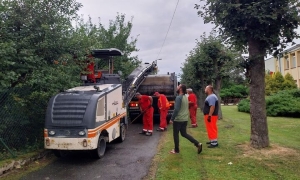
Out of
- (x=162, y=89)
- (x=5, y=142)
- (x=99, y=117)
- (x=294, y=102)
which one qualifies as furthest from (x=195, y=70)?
(x=5, y=142)

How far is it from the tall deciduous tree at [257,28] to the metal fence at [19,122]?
536 cm

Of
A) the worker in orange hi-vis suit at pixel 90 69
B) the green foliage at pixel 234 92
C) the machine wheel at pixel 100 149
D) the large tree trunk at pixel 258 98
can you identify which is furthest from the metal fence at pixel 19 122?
the green foliage at pixel 234 92

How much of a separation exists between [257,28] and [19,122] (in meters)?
6.69

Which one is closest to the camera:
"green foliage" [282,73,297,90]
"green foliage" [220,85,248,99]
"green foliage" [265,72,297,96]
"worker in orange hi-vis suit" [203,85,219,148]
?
"worker in orange hi-vis suit" [203,85,219,148]

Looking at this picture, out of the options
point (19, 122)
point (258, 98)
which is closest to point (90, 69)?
point (19, 122)

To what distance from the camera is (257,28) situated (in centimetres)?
788

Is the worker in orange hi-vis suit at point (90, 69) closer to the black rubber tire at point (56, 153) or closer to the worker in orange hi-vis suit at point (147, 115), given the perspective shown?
the worker in orange hi-vis suit at point (147, 115)

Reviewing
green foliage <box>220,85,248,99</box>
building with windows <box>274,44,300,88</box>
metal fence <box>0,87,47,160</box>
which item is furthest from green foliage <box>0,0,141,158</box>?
green foliage <box>220,85,248,99</box>

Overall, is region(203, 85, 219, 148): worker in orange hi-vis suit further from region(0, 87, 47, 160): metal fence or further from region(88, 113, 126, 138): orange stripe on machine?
region(0, 87, 47, 160): metal fence

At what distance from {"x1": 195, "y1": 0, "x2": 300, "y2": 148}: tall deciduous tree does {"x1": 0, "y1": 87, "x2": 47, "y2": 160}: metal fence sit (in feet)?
17.6

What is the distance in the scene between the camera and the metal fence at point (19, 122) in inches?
311

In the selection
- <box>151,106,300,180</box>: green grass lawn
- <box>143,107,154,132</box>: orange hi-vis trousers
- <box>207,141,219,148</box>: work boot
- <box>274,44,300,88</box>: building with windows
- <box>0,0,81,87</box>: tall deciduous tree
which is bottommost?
<box>151,106,300,180</box>: green grass lawn

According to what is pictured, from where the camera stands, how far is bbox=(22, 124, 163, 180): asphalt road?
6879mm

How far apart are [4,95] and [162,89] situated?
29.0 feet
